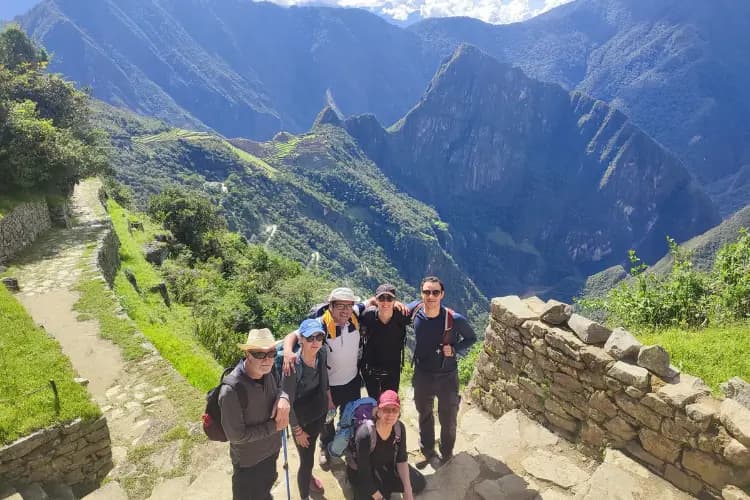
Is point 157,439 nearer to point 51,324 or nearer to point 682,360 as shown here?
point 51,324

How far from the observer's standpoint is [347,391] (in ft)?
15.8

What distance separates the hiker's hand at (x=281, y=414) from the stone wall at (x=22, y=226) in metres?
12.0

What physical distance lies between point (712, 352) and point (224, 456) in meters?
6.46

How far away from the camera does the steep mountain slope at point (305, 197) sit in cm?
7888

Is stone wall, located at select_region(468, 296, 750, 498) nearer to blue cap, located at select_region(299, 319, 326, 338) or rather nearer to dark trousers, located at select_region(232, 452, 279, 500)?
blue cap, located at select_region(299, 319, 326, 338)

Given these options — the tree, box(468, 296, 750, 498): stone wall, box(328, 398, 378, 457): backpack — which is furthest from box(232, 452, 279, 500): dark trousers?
the tree

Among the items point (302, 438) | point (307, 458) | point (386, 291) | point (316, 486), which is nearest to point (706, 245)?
point (386, 291)

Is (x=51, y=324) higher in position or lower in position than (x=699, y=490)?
lower

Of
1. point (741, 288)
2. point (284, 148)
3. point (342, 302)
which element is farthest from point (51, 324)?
point (284, 148)

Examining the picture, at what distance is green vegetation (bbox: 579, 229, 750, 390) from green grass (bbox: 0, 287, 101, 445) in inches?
302

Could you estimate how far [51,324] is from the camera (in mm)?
8844

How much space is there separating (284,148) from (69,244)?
127m

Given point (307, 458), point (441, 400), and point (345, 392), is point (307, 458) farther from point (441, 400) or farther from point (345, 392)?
point (441, 400)

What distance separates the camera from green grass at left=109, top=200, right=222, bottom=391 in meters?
8.40
